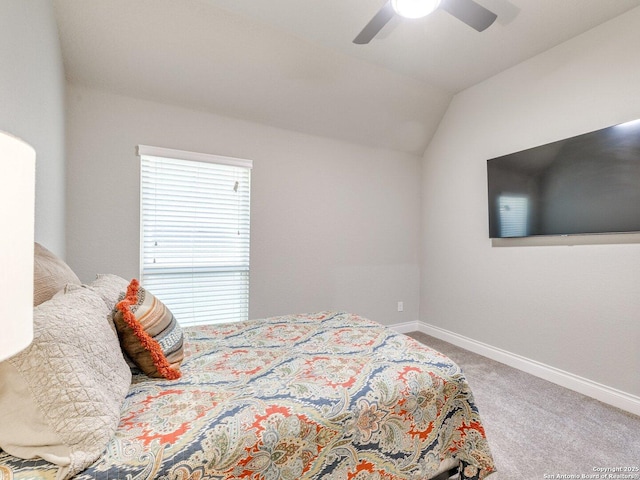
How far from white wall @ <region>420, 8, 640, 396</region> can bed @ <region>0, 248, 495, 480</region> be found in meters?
1.85

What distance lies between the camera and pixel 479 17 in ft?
5.72

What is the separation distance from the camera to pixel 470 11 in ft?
5.60

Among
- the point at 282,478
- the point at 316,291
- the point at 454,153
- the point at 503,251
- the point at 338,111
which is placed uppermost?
the point at 338,111

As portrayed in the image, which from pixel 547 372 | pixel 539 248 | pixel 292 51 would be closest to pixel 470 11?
pixel 292 51

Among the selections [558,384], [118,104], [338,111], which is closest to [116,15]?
[118,104]

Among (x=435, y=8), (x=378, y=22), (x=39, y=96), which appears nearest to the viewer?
(x=39, y=96)

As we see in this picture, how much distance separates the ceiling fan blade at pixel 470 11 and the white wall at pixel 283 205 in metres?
1.87

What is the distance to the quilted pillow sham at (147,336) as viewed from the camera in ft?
3.91

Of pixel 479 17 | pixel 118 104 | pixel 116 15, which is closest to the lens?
pixel 479 17

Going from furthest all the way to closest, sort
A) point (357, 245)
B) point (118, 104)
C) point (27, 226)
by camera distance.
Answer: point (357, 245) → point (118, 104) → point (27, 226)

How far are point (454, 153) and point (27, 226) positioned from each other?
12.6 ft

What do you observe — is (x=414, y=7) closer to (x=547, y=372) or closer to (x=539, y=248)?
(x=539, y=248)

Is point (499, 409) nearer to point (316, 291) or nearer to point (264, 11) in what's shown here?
point (316, 291)

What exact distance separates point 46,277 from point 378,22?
213 centimetres
